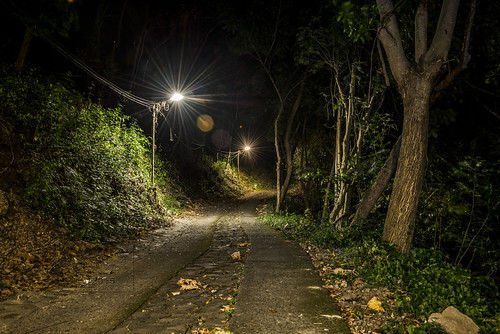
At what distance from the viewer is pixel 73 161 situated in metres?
8.95

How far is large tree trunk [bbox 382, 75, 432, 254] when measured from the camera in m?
4.95

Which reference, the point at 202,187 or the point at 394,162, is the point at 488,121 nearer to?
the point at 394,162

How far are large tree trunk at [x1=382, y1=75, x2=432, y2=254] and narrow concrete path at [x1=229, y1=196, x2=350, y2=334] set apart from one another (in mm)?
1838

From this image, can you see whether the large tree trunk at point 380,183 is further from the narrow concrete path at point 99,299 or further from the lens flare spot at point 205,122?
the lens flare spot at point 205,122

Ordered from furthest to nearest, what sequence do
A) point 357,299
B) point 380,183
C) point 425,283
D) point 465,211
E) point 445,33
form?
point 380,183 < point 465,211 < point 445,33 < point 357,299 < point 425,283

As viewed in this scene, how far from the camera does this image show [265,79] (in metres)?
16.5

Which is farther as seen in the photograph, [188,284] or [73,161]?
[73,161]

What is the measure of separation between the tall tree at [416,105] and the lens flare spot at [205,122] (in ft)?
93.0

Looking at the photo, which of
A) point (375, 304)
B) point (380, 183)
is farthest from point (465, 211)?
point (375, 304)

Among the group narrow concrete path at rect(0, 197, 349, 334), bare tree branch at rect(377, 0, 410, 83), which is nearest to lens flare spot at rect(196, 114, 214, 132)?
narrow concrete path at rect(0, 197, 349, 334)

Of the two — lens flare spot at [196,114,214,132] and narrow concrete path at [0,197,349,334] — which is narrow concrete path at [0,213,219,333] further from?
lens flare spot at [196,114,214,132]

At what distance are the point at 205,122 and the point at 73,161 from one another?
24.7 m

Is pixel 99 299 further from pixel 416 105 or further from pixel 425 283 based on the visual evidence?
pixel 416 105

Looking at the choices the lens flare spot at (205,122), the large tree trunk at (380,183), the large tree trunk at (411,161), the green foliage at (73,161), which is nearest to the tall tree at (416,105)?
the large tree trunk at (411,161)
